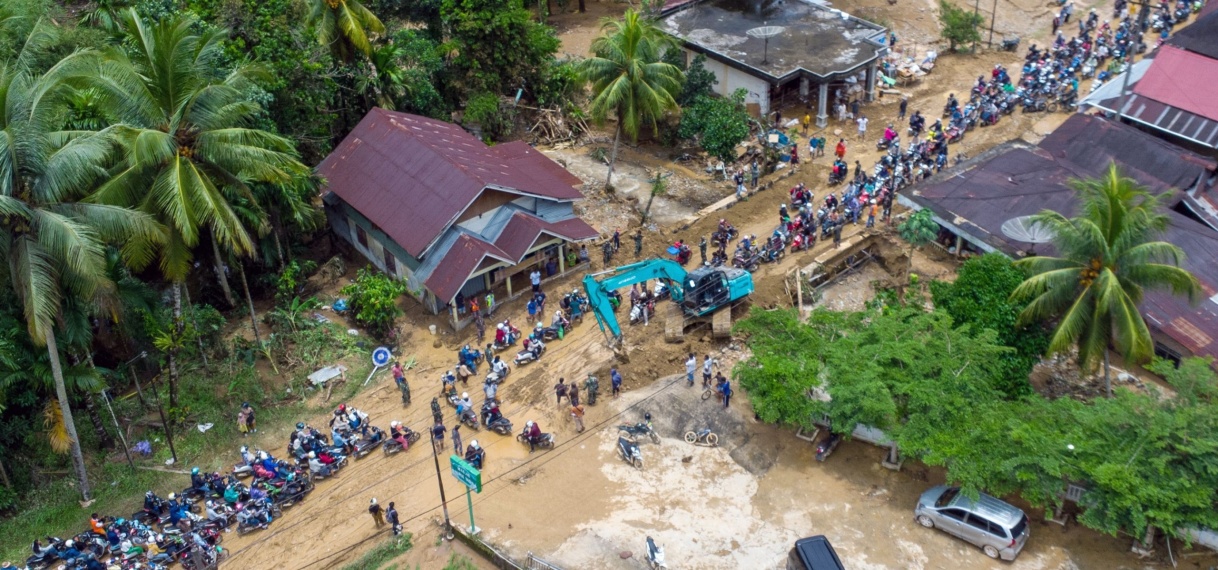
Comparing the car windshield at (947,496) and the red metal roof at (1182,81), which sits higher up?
the red metal roof at (1182,81)

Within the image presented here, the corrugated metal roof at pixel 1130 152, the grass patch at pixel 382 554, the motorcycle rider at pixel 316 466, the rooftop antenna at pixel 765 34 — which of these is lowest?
the grass patch at pixel 382 554

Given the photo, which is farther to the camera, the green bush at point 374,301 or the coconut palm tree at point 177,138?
the green bush at point 374,301

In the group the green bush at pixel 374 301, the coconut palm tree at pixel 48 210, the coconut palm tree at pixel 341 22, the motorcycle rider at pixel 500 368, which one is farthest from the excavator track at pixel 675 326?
the coconut palm tree at pixel 341 22

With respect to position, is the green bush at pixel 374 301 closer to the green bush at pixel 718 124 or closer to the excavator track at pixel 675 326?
the excavator track at pixel 675 326

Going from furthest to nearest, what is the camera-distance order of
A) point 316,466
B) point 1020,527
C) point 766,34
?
point 766,34 < point 316,466 < point 1020,527

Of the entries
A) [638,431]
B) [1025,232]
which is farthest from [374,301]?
[1025,232]

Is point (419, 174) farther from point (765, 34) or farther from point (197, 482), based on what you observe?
point (765, 34)

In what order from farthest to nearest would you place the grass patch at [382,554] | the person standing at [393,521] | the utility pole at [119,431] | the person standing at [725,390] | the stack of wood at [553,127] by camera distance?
the stack of wood at [553,127], the person standing at [725,390], the utility pole at [119,431], the person standing at [393,521], the grass patch at [382,554]

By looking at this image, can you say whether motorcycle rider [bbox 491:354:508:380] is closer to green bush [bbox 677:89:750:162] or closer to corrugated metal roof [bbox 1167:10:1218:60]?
green bush [bbox 677:89:750:162]
